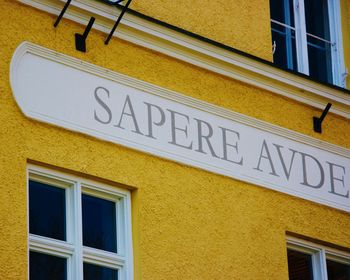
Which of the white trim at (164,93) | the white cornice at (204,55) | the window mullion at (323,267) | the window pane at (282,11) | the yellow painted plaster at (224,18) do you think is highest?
the window pane at (282,11)

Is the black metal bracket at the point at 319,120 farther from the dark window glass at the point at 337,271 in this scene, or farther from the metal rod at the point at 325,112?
the dark window glass at the point at 337,271

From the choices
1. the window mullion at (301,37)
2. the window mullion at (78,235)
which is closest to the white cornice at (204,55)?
the window mullion at (301,37)

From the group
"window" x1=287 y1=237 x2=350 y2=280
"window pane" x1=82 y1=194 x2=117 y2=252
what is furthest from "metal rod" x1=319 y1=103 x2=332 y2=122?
"window pane" x1=82 y1=194 x2=117 y2=252

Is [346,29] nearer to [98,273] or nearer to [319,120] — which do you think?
[319,120]

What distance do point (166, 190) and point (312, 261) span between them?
80.8 inches

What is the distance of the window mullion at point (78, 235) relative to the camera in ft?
44.4

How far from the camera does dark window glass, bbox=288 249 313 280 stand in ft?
51.0

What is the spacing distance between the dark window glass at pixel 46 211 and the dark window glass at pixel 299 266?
2.78m

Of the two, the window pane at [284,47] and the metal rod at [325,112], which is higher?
the window pane at [284,47]

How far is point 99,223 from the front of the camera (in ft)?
46.1

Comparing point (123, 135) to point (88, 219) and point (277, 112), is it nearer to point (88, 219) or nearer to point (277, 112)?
point (88, 219)

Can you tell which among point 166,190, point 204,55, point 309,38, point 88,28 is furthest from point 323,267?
point 88,28

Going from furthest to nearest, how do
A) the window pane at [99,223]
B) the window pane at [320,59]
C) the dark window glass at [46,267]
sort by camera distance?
the window pane at [320,59] < the window pane at [99,223] < the dark window glass at [46,267]

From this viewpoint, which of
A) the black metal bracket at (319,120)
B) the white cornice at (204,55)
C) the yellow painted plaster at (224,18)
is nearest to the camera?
the white cornice at (204,55)
